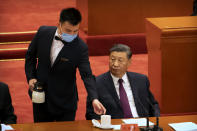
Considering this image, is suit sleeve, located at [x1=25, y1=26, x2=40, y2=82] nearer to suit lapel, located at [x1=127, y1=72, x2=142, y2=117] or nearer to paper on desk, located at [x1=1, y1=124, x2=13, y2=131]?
paper on desk, located at [x1=1, y1=124, x2=13, y2=131]

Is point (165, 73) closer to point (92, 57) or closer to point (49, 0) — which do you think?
point (92, 57)

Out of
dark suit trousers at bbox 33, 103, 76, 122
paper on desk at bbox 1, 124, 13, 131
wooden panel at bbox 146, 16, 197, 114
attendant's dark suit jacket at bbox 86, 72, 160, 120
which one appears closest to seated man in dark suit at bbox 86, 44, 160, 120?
attendant's dark suit jacket at bbox 86, 72, 160, 120

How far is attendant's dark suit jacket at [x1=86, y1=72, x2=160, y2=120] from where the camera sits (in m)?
3.97

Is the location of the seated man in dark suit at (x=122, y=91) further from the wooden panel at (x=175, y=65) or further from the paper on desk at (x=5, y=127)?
the wooden panel at (x=175, y=65)

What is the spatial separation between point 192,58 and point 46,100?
6.54 ft

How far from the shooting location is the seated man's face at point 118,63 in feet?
13.3

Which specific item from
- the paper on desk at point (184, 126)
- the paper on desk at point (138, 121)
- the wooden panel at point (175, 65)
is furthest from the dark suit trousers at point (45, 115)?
the wooden panel at point (175, 65)

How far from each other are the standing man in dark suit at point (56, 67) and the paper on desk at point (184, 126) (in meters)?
0.66

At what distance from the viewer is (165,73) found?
5180mm

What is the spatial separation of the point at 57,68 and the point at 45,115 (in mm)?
449

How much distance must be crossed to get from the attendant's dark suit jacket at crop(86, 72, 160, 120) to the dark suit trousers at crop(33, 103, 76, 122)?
7.8 inches

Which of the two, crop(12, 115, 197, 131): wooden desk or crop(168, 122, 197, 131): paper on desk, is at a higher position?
crop(12, 115, 197, 131): wooden desk

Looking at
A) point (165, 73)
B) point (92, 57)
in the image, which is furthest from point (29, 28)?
point (165, 73)

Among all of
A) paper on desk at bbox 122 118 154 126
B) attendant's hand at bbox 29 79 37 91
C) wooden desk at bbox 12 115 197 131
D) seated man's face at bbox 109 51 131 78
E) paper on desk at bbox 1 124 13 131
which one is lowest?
paper on desk at bbox 122 118 154 126
